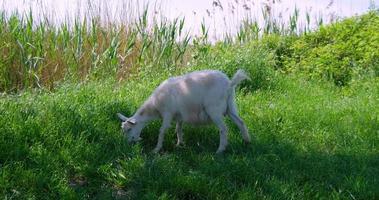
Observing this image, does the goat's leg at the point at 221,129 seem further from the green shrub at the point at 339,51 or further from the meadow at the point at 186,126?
the green shrub at the point at 339,51

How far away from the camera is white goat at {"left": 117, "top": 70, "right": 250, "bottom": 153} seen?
5.76 metres

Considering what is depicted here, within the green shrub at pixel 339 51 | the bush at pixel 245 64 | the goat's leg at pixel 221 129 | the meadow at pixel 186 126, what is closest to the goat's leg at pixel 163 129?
the meadow at pixel 186 126

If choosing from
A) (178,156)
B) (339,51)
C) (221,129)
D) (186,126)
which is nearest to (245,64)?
(339,51)

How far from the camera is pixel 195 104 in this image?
5828 mm

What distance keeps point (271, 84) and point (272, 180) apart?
13.2ft

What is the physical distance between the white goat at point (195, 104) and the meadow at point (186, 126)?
18cm

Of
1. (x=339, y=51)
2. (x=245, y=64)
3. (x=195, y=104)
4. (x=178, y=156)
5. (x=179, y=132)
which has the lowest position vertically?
(x=178, y=156)

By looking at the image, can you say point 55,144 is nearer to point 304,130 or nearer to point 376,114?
point 304,130

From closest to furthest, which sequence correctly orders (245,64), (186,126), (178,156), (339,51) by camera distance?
1. (178,156)
2. (186,126)
3. (245,64)
4. (339,51)

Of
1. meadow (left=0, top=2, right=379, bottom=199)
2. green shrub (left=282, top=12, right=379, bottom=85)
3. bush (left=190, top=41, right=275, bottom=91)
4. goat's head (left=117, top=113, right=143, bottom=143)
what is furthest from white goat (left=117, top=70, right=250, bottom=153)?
green shrub (left=282, top=12, right=379, bottom=85)

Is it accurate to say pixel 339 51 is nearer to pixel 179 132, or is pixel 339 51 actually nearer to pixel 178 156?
pixel 179 132

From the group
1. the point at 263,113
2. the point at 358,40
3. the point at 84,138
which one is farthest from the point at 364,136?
the point at 358,40

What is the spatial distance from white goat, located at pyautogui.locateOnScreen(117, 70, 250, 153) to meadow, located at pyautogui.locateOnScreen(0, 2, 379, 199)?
0.58ft

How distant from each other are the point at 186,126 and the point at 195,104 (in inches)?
24.7
